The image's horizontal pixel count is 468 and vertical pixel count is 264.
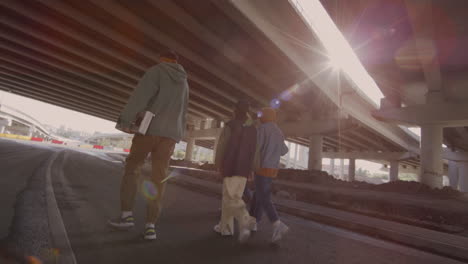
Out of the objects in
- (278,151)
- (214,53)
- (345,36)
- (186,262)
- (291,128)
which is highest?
(345,36)

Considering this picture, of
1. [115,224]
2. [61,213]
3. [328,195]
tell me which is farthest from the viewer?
[328,195]

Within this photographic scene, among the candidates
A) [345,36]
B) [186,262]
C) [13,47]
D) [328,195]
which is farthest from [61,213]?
[13,47]

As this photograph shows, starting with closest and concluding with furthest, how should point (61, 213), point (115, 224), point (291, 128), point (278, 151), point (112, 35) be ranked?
point (115, 224) → point (61, 213) → point (278, 151) → point (112, 35) → point (291, 128)

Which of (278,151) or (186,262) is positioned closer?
(186,262)

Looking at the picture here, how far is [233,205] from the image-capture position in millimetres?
3035

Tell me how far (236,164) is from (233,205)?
0.51 meters

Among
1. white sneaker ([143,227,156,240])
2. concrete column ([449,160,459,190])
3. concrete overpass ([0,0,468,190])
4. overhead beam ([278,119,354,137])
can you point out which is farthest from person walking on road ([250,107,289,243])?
concrete column ([449,160,459,190])

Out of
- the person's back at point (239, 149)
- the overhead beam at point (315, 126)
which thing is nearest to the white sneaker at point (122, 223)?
the person's back at point (239, 149)

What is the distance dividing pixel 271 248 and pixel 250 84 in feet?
49.8

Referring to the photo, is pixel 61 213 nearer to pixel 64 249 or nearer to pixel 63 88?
pixel 64 249

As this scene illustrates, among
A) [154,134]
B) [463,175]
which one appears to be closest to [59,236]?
[154,134]

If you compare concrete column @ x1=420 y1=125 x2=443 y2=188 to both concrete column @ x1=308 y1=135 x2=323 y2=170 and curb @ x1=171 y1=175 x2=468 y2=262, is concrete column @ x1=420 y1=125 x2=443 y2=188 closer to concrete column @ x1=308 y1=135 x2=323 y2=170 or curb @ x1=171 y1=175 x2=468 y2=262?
concrete column @ x1=308 y1=135 x2=323 y2=170

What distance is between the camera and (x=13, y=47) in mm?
15586

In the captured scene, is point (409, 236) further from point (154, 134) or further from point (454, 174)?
Result: point (454, 174)
